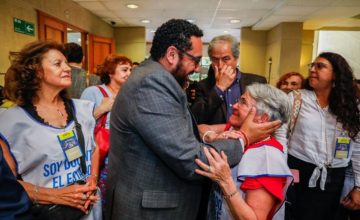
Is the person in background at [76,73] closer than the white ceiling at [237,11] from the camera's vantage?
Yes

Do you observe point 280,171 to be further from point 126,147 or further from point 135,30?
point 135,30

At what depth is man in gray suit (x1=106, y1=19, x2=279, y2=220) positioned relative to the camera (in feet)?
2.99

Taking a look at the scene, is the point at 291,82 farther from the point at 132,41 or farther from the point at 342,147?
the point at 132,41

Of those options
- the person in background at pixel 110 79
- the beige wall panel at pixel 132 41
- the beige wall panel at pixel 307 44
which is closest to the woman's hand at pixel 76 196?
the person in background at pixel 110 79

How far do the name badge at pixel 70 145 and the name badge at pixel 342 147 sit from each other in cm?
158

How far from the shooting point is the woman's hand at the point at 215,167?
0.94 m

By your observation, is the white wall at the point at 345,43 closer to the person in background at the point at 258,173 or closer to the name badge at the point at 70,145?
the person in background at the point at 258,173

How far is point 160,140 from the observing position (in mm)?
902

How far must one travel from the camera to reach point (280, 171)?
101cm

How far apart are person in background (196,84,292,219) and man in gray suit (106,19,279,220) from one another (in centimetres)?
6

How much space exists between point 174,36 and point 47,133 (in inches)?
27.9

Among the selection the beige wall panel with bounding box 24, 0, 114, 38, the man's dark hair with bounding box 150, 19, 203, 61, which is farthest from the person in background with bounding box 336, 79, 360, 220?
the beige wall panel with bounding box 24, 0, 114, 38

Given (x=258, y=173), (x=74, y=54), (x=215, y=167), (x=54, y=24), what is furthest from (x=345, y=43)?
(x=215, y=167)

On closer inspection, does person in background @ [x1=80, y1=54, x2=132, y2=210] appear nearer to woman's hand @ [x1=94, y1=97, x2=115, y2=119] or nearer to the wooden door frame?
woman's hand @ [x1=94, y1=97, x2=115, y2=119]
